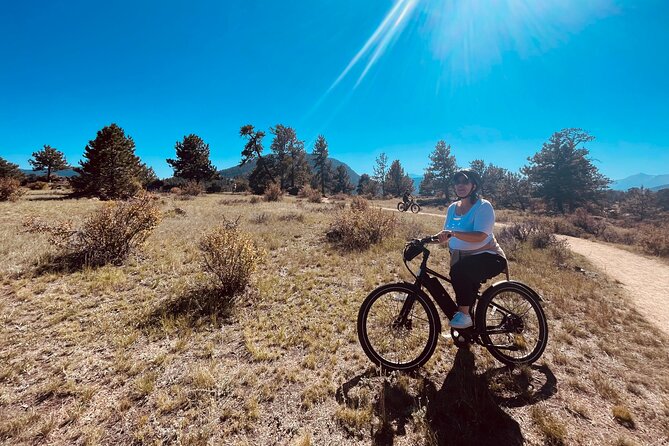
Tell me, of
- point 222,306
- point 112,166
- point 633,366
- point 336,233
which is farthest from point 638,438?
point 112,166

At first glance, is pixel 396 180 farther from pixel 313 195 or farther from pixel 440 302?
pixel 440 302

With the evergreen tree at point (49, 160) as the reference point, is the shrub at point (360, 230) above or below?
below

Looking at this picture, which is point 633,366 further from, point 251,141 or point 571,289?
point 251,141

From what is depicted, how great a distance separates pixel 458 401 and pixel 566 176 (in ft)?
A: 132

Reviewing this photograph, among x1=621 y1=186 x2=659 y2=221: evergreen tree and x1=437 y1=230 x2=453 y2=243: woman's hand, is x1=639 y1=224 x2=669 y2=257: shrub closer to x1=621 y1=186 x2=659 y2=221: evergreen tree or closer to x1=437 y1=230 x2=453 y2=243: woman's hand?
x1=437 y1=230 x2=453 y2=243: woman's hand

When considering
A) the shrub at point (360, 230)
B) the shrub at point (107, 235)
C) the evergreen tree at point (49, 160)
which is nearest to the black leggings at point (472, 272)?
the shrub at point (360, 230)

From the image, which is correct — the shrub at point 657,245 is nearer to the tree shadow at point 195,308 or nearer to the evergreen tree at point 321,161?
the tree shadow at point 195,308

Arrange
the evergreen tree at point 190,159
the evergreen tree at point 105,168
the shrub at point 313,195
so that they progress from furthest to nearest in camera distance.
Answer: the evergreen tree at point 190,159 → the shrub at point 313,195 → the evergreen tree at point 105,168

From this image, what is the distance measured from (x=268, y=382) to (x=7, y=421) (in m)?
2.52

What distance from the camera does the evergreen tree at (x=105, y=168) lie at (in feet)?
80.9

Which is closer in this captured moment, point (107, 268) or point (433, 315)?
point (433, 315)

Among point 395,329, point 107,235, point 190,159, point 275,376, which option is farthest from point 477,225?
point 190,159

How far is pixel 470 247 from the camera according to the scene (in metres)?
3.40

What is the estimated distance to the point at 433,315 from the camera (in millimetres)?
3404
